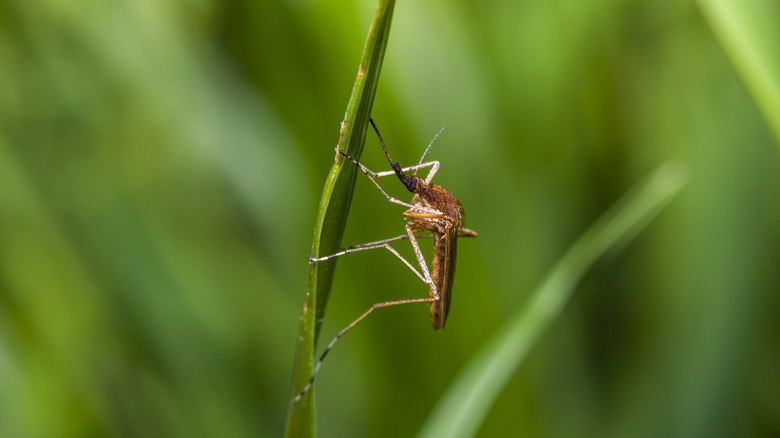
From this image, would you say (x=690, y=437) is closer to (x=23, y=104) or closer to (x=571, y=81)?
(x=571, y=81)

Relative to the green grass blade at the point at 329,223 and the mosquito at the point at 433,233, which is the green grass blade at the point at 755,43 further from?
the green grass blade at the point at 329,223

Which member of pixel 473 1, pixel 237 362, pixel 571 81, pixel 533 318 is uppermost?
pixel 473 1

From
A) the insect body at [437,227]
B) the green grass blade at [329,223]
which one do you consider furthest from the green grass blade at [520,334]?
the green grass blade at [329,223]

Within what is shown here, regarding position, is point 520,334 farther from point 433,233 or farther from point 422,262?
point 433,233

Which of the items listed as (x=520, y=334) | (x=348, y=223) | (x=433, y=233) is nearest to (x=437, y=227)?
(x=433, y=233)

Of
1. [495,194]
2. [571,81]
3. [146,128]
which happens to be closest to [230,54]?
[146,128]

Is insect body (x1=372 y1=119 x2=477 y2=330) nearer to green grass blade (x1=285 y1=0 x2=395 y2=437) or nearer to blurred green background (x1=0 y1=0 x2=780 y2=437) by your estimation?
blurred green background (x1=0 y1=0 x2=780 y2=437)

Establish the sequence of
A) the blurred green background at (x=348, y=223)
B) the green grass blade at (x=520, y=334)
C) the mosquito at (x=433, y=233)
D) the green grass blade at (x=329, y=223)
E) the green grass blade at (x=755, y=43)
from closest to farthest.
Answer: the green grass blade at (x=329, y=223)
the green grass blade at (x=755, y=43)
the green grass blade at (x=520, y=334)
the mosquito at (x=433, y=233)
the blurred green background at (x=348, y=223)
